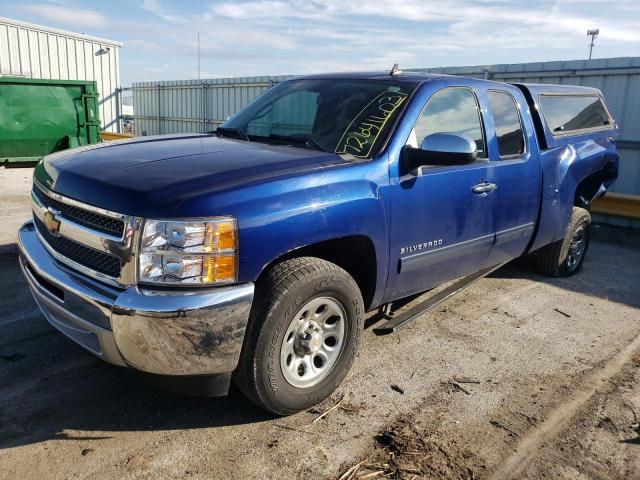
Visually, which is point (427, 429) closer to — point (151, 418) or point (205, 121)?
point (151, 418)

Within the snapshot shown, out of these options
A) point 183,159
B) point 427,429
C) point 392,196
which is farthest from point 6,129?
point 427,429

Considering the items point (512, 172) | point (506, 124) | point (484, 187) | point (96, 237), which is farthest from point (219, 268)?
point (506, 124)

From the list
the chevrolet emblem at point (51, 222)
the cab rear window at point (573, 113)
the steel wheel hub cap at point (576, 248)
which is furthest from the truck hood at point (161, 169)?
the steel wheel hub cap at point (576, 248)

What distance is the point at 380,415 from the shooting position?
10.3 ft

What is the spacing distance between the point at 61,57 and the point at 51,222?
16.0 m

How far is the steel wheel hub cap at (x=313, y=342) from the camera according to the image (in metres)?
2.98

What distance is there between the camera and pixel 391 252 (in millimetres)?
3395

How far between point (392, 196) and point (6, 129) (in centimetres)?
861

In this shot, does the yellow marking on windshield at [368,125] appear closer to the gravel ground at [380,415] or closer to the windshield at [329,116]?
the windshield at [329,116]

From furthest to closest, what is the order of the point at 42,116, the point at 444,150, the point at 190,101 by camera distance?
the point at 190,101 < the point at 42,116 < the point at 444,150

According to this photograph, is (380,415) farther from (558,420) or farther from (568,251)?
(568,251)

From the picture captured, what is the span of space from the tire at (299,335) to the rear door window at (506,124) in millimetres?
2004

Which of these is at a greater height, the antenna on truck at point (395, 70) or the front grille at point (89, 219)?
the antenna on truck at point (395, 70)

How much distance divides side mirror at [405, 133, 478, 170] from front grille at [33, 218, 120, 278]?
1867mm
